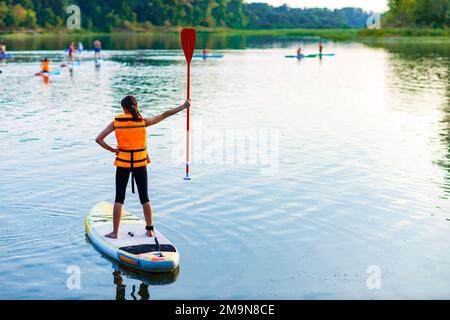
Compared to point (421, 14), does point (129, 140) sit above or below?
below

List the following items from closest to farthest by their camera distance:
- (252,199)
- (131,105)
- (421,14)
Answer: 1. (131,105)
2. (252,199)
3. (421,14)

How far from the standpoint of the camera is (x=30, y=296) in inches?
402

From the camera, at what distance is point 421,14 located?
14975cm

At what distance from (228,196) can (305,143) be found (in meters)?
7.66

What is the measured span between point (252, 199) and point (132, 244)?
14.5 ft

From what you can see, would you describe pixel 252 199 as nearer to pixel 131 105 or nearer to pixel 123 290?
pixel 131 105

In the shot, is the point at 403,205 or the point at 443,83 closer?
the point at 403,205

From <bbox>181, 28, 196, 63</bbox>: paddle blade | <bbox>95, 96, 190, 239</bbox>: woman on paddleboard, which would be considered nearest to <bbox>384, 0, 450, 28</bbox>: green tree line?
<bbox>181, 28, 196, 63</bbox>: paddle blade

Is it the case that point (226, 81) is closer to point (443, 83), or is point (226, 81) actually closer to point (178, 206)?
point (443, 83)

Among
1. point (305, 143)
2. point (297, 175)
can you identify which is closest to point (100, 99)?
point (305, 143)

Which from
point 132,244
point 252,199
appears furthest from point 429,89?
point 132,244

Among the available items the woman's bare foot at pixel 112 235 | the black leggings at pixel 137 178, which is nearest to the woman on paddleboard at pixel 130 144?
the black leggings at pixel 137 178

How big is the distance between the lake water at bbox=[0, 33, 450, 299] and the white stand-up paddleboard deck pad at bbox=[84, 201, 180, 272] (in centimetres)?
20

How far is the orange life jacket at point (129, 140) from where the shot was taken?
11.6 metres
